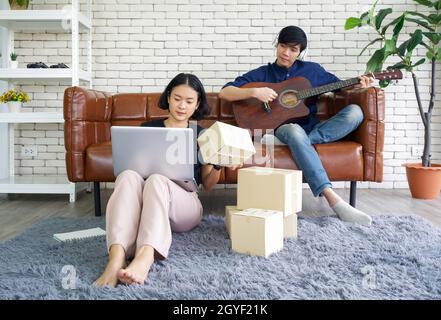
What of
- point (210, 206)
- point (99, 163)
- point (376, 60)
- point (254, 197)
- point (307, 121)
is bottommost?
point (210, 206)

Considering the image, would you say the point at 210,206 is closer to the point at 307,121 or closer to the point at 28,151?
the point at 307,121

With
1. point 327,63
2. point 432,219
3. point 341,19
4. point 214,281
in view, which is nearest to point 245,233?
point 214,281

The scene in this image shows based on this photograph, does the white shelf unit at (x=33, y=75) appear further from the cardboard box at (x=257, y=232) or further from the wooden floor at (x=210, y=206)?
the cardboard box at (x=257, y=232)

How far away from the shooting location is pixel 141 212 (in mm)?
1621

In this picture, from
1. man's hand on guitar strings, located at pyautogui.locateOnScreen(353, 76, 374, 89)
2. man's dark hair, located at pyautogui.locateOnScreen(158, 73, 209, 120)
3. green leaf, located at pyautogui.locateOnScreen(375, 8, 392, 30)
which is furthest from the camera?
green leaf, located at pyautogui.locateOnScreen(375, 8, 392, 30)

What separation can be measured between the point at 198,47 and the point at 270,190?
211 cm

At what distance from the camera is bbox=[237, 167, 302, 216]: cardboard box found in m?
1.93

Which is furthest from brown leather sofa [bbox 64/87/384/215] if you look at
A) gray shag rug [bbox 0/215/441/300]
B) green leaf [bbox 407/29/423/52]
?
green leaf [bbox 407/29/423/52]

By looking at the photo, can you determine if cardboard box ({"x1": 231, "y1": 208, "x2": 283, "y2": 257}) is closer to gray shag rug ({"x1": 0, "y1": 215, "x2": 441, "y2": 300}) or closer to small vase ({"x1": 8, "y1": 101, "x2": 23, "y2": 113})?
gray shag rug ({"x1": 0, "y1": 215, "x2": 441, "y2": 300})

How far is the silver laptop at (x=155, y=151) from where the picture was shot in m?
1.69

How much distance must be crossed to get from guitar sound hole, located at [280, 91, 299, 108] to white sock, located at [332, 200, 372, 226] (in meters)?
0.74

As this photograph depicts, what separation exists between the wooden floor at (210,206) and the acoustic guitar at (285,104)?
0.60 metres

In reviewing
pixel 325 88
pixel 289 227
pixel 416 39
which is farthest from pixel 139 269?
pixel 416 39
